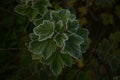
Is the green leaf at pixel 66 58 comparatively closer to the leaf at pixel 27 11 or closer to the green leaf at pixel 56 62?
the green leaf at pixel 56 62

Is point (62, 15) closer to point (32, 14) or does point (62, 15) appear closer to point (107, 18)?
point (32, 14)

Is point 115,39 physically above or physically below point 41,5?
below

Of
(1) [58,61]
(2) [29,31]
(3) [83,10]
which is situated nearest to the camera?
(1) [58,61]

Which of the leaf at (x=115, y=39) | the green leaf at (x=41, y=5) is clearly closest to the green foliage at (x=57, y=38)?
the green leaf at (x=41, y=5)

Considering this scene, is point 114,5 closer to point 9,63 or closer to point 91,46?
point 91,46

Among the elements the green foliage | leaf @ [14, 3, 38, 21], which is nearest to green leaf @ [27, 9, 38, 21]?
leaf @ [14, 3, 38, 21]

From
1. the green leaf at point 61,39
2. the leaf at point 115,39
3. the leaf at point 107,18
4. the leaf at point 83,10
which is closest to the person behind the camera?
the green leaf at point 61,39

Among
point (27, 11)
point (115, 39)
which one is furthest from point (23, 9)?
point (115, 39)

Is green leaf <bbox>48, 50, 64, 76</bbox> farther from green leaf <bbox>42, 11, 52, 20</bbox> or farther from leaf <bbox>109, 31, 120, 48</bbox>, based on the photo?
leaf <bbox>109, 31, 120, 48</bbox>
